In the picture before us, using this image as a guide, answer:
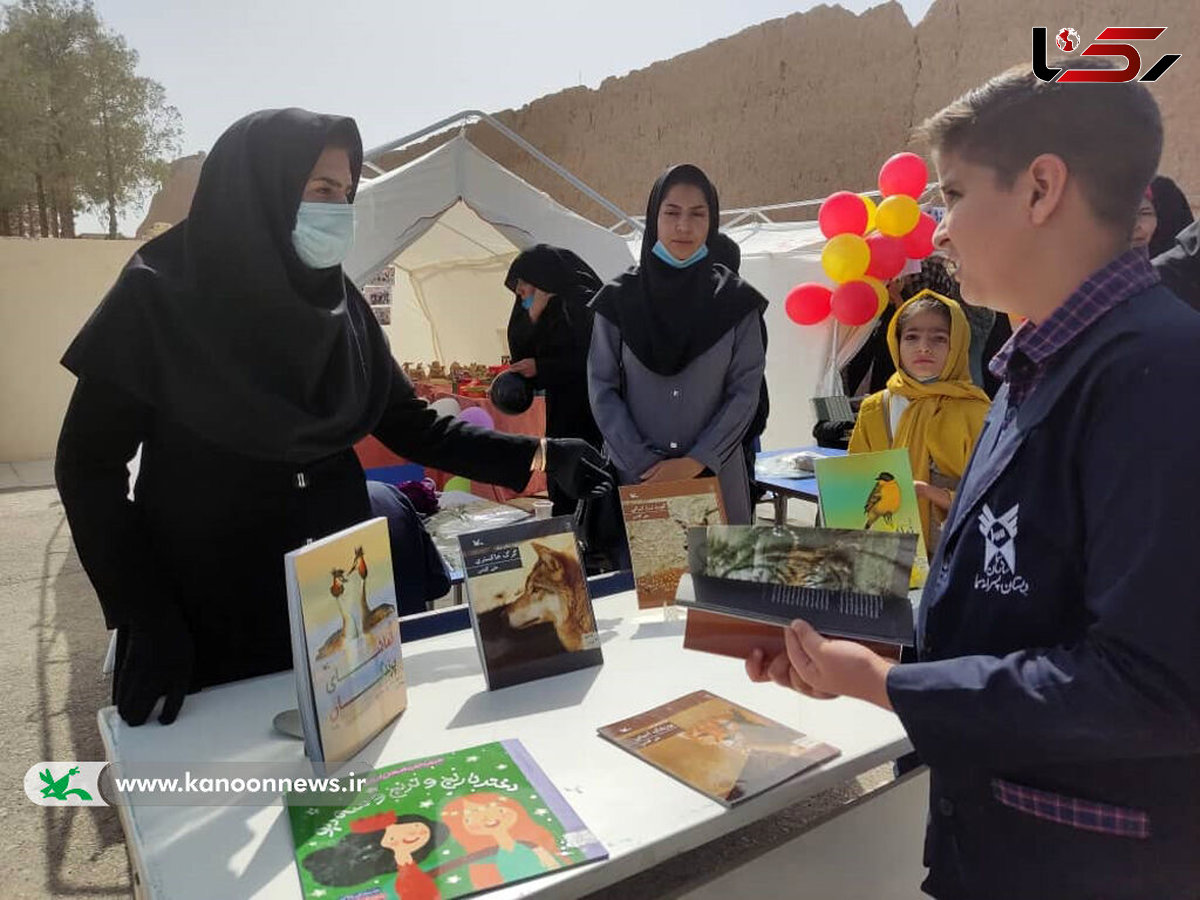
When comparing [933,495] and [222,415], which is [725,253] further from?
[222,415]

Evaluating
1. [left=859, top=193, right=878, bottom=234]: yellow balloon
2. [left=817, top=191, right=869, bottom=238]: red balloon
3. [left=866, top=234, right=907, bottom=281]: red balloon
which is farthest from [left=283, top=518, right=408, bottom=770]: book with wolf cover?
[left=859, top=193, right=878, bottom=234]: yellow balloon

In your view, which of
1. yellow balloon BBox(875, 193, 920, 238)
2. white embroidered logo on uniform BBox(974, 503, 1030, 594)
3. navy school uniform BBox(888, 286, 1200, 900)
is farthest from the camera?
yellow balloon BBox(875, 193, 920, 238)

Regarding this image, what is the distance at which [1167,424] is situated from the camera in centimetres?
64

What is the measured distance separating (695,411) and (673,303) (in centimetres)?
38

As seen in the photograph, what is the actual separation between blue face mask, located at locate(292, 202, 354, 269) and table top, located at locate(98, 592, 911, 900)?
2.53ft

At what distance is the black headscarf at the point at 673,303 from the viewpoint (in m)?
2.60

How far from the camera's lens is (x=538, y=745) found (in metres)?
1.18

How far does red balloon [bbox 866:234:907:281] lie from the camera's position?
19.0 ft

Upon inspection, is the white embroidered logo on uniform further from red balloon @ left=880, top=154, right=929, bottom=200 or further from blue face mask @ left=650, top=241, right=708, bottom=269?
red balloon @ left=880, top=154, right=929, bottom=200

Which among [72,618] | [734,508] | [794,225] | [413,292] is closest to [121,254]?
[413,292]

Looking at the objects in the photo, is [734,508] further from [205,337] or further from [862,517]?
[205,337]

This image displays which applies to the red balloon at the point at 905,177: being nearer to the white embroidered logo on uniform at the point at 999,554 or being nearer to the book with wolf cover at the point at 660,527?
the book with wolf cover at the point at 660,527

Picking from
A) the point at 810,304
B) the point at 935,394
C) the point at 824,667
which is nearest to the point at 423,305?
the point at 810,304

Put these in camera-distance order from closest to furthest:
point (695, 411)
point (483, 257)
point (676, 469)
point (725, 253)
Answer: point (676, 469), point (695, 411), point (725, 253), point (483, 257)
